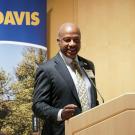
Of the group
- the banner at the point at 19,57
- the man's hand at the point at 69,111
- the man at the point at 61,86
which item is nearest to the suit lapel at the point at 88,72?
the man at the point at 61,86

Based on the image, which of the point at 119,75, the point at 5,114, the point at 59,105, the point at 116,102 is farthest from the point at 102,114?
the point at 119,75

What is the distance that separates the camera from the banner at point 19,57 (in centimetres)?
304

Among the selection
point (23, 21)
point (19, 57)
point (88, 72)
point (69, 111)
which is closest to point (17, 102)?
point (19, 57)

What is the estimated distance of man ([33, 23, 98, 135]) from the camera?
5.94 ft

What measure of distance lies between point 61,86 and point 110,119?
570 millimetres

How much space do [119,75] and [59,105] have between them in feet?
5.43

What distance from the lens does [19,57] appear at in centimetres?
309

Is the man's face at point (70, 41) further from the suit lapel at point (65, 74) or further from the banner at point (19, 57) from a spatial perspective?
the banner at point (19, 57)

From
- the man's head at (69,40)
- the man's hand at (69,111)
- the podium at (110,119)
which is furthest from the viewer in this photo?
the man's head at (69,40)

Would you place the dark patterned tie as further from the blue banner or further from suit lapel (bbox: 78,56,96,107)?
the blue banner

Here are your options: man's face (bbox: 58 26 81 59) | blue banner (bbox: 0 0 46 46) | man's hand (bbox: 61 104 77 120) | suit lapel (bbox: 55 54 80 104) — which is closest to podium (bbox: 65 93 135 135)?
man's hand (bbox: 61 104 77 120)

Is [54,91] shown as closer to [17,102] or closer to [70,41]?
[70,41]

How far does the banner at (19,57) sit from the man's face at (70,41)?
116 cm

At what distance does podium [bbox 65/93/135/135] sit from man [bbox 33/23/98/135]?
1.21ft
